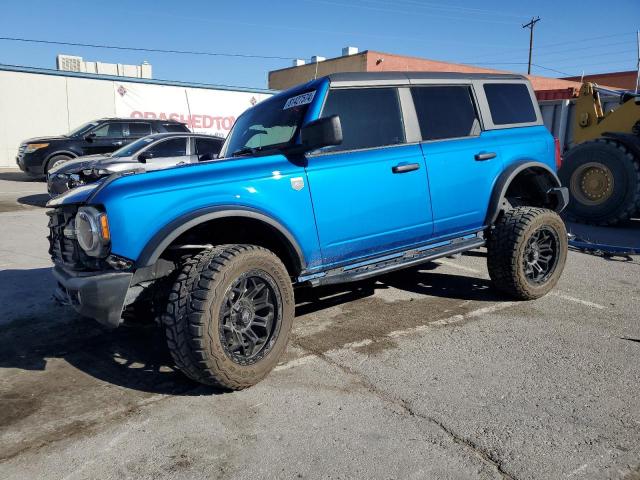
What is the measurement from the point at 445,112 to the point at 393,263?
144 cm

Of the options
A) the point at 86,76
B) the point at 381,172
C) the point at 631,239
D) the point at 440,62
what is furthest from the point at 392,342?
the point at 440,62

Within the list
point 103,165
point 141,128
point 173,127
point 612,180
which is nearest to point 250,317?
point 103,165

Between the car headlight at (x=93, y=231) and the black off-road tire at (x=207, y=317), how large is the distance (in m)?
0.47

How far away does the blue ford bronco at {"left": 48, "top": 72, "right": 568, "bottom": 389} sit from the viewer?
115 inches

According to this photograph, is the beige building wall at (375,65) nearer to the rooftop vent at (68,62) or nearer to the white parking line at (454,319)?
the rooftop vent at (68,62)

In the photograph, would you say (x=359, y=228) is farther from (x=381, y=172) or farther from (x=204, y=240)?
(x=204, y=240)

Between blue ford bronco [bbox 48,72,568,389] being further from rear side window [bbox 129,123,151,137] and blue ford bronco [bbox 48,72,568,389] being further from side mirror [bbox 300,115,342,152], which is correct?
rear side window [bbox 129,123,151,137]

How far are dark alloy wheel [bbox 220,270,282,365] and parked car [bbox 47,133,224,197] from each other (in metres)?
6.24

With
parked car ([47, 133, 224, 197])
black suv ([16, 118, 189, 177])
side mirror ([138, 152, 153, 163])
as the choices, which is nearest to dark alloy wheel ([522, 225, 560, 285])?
parked car ([47, 133, 224, 197])

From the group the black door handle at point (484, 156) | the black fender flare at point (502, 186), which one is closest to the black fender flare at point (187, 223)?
the black door handle at point (484, 156)

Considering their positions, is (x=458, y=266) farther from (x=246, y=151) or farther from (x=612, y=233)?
(x=612, y=233)

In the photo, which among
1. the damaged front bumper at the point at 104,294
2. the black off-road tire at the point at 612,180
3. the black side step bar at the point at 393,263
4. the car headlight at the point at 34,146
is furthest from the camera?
the car headlight at the point at 34,146

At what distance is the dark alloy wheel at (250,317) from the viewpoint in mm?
3059

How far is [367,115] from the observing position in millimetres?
3918
